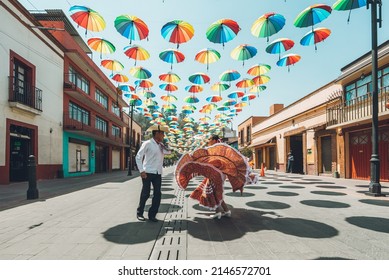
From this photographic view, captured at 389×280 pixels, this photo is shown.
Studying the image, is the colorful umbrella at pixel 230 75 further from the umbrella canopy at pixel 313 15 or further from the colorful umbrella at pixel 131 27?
the colorful umbrella at pixel 131 27

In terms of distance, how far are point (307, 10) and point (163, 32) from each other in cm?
657

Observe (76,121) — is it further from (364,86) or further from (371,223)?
(364,86)

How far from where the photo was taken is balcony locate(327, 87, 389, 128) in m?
11.6

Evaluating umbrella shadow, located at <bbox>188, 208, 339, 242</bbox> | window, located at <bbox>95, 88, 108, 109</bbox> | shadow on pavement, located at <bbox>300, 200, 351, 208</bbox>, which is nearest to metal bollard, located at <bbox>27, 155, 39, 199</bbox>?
umbrella shadow, located at <bbox>188, 208, 339, 242</bbox>

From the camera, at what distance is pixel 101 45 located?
1300cm

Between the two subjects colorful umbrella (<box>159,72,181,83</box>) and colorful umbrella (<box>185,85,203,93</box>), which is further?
colorful umbrella (<box>185,85,203,93</box>)

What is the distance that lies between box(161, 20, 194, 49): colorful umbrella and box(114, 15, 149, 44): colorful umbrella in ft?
2.99

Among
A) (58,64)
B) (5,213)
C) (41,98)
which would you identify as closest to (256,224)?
(5,213)

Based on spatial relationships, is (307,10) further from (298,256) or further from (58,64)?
(58,64)

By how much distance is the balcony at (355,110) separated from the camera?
1164cm

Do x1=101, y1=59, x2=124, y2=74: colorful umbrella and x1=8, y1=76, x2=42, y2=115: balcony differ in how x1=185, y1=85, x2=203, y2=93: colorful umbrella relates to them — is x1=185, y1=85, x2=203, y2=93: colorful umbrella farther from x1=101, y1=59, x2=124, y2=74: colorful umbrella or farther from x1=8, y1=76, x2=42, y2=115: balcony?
x1=8, y1=76, x2=42, y2=115: balcony

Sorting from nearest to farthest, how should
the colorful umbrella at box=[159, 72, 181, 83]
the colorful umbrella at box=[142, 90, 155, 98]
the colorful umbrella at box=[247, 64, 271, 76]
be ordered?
the colorful umbrella at box=[247, 64, 271, 76] → the colorful umbrella at box=[159, 72, 181, 83] → the colorful umbrella at box=[142, 90, 155, 98]

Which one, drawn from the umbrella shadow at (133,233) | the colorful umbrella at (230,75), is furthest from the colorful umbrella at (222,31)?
the umbrella shadow at (133,233)

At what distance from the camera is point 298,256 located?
2.86 m
